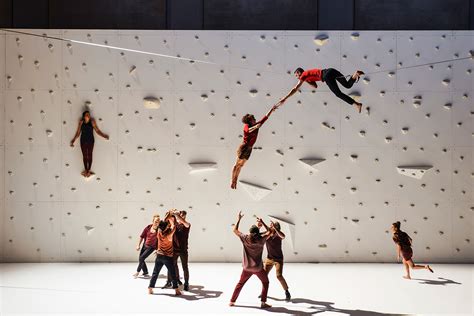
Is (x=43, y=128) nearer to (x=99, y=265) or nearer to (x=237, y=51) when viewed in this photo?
(x=99, y=265)

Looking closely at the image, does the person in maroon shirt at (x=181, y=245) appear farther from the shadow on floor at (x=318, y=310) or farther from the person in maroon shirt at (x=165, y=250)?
the shadow on floor at (x=318, y=310)

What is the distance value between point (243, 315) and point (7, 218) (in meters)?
6.18

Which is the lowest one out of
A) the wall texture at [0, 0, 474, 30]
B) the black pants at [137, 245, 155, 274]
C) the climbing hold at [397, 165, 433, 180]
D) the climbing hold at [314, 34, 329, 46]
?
the black pants at [137, 245, 155, 274]

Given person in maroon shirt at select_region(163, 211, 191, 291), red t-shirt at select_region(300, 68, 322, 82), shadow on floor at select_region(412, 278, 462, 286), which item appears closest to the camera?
red t-shirt at select_region(300, 68, 322, 82)

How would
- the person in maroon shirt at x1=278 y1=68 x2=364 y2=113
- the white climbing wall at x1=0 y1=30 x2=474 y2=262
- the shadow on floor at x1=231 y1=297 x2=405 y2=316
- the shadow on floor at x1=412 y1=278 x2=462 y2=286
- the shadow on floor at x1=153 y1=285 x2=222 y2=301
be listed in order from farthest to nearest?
the white climbing wall at x1=0 y1=30 x2=474 y2=262
the shadow on floor at x1=412 y1=278 x2=462 y2=286
the shadow on floor at x1=153 y1=285 x2=222 y2=301
the shadow on floor at x1=231 y1=297 x2=405 y2=316
the person in maroon shirt at x1=278 y1=68 x2=364 y2=113

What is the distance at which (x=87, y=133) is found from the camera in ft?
33.7

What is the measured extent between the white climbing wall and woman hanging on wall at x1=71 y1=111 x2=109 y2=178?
0.52 ft

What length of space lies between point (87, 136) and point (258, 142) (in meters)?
3.52

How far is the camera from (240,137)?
10398 millimetres

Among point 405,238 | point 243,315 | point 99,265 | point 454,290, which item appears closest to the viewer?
point 243,315

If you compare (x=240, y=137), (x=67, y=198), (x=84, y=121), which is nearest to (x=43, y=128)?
(x=84, y=121)

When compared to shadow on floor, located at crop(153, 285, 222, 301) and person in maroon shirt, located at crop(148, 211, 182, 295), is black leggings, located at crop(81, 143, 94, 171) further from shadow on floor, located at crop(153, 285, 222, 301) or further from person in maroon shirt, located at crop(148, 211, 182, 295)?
shadow on floor, located at crop(153, 285, 222, 301)

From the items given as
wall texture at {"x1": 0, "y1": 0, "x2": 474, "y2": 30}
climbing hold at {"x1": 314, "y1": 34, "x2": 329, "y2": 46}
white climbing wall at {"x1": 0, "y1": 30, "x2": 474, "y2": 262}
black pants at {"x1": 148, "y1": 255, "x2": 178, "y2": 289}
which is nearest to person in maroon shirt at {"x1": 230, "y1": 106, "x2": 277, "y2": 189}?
black pants at {"x1": 148, "y1": 255, "x2": 178, "y2": 289}

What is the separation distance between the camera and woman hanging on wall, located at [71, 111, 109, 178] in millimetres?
10258
